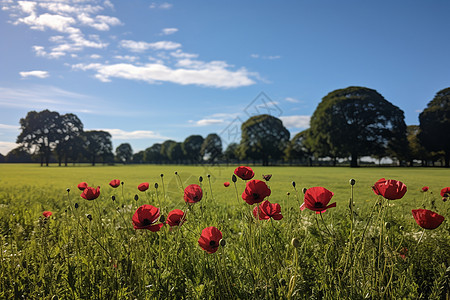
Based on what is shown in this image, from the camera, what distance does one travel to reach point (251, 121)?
200ft

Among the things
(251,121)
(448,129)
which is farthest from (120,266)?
(251,121)

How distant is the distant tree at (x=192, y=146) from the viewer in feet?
311

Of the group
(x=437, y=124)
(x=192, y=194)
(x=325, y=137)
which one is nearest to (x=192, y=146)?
(x=325, y=137)

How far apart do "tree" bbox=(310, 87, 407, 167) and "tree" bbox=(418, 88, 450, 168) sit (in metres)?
3.79

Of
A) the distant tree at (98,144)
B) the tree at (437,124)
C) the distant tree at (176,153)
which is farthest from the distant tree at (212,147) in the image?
the tree at (437,124)

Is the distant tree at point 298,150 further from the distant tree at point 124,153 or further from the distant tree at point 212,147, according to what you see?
the distant tree at point 124,153

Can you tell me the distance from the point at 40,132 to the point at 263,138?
52550 millimetres

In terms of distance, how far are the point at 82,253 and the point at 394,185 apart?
3018 mm

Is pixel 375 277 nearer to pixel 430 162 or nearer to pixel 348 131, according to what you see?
pixel 348 131

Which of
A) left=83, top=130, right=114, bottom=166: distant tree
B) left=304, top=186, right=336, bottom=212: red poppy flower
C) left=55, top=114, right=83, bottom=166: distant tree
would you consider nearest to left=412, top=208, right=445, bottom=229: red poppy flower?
left=304, top=186, right=336, bottom=212: red poppy flower

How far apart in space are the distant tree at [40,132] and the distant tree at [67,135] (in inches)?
34.6

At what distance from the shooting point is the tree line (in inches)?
1665

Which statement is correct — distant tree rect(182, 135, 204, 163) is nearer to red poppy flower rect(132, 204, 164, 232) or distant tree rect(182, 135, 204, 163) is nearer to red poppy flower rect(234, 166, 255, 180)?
→ red poppy flower rect(234, 166, 255, 180)

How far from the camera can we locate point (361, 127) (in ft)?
141
